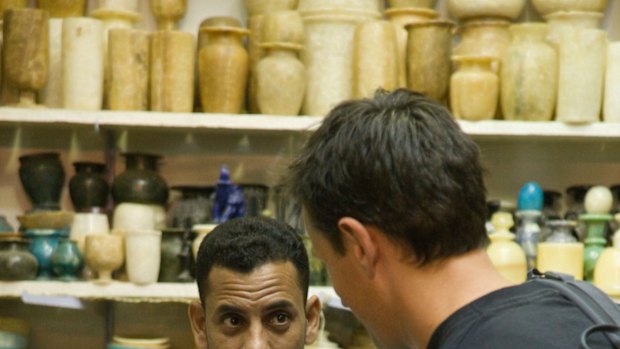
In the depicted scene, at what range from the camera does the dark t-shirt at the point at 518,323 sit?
3.93ft

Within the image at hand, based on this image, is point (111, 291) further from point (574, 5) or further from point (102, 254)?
point (574, 5)

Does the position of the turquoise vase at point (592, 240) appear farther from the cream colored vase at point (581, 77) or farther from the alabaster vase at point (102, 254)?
the alabaster vase at point (102, 254)

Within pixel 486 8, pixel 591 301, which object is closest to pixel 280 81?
pixel 486 8

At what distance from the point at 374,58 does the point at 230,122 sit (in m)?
0.41

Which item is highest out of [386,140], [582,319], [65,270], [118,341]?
[386,140]

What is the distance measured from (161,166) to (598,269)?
1.26 metres

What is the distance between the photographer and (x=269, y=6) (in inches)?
138

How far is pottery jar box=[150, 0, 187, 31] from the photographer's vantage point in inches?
139

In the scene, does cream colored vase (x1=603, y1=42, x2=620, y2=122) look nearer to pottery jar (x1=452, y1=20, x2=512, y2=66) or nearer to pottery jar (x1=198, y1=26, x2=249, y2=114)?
pottery jar (x1=452, y1=20, x2=512, y2=66)

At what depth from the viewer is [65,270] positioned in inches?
130

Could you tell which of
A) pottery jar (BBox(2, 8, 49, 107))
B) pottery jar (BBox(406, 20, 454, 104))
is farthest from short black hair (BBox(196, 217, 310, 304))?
pottery jar (BBox(2, 8, 49, 107))

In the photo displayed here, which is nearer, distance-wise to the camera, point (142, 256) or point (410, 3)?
point (142, 256)

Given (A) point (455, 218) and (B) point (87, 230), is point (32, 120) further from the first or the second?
(A) point (455, 218)

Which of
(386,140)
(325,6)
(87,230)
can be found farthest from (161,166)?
(386,140)
